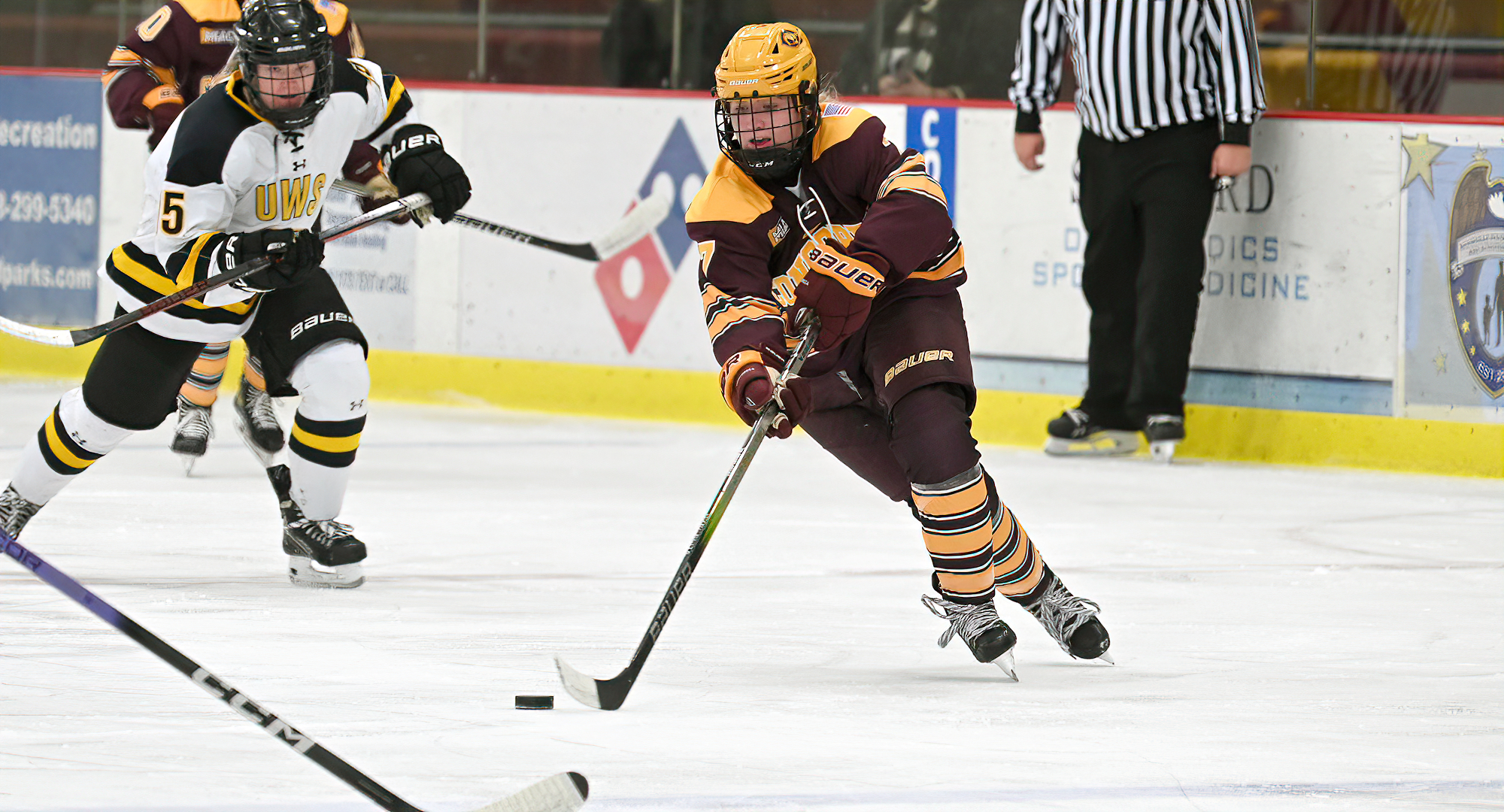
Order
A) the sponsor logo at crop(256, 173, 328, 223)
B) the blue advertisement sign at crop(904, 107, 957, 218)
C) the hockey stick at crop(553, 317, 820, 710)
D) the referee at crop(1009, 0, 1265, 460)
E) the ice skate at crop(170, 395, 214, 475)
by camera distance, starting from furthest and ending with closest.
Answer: the blue advertisement sign at crop(904, 107, 957, 218)
the referee at crop(1009, 0, 1265, 460)
the ice skate at crop(170, 395, 214, 475)
the sponsor logo at crop(256, 173, 328, 223)
the hockey stick at crop(553, 317, 820, 710)

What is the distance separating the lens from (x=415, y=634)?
3248 mm

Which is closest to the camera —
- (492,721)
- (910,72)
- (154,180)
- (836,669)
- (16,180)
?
(492,721)

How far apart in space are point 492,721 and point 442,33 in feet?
14.7

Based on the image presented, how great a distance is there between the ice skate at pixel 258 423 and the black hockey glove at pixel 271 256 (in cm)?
137

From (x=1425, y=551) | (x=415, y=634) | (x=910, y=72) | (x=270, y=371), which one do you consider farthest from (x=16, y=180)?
(x=1425, y=551)

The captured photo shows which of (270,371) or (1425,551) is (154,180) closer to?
(270,371)

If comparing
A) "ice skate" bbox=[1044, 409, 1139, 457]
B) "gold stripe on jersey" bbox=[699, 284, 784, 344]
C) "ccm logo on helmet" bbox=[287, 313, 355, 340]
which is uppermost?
"gold stripe on jersey" bbox=[699, 284, 784, 344]

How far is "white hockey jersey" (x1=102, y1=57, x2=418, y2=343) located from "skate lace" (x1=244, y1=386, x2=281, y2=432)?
1.13 metres

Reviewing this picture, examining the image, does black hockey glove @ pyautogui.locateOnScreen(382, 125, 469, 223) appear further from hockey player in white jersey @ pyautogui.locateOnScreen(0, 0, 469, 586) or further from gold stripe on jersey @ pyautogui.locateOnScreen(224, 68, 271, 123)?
gold stripe on jersey @ pyautogui.locateOnScreen(224, 68, 271, 123)

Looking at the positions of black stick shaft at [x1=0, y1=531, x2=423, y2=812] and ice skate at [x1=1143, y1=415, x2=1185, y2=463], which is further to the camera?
ice skate at [x1=1143, y1=415, x2=1185, y2=463]

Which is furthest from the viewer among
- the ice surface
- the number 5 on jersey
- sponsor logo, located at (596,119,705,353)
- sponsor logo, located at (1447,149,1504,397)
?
sponsor logo, located at (596,119,705,353)

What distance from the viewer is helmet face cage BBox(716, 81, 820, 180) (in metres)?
2.91

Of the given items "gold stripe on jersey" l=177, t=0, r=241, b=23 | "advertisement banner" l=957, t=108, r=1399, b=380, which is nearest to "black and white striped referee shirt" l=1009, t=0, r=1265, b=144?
"advertisement banner" l=957, t=108, r=1399, b=380

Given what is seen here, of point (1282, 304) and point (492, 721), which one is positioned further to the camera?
point (1282, 304)
